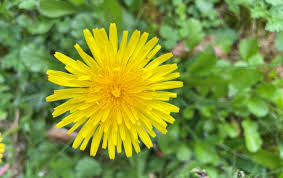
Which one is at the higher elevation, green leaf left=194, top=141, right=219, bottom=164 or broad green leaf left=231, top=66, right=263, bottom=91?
broad green leaf left=231, top=66, right=263, bottom=91

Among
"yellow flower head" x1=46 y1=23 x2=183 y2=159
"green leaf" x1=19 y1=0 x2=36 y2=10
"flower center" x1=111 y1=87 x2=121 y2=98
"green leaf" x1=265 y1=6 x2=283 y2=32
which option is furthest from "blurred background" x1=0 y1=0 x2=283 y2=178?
"flower center" x1=111 y1=87 x2=121 y2=98

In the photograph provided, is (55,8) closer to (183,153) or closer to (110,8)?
(110,8)

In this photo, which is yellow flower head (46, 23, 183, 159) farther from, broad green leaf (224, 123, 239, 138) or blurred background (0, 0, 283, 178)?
broad green leaf (224, 123, 239, 138)

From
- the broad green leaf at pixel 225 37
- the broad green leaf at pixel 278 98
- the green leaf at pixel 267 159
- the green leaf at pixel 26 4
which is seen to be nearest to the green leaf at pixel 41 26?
the green leaf at pixel 26 4

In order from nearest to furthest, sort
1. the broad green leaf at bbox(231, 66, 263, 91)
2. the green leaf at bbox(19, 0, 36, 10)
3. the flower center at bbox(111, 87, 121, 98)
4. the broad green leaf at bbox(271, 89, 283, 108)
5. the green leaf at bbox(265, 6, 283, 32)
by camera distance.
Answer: the flower center at bbox(111, 87, 121, 98)
the green leaf at bbox(265, 6, 283, 32)
the green leaf at bbox(19, 0, 36, 10)
the broad green leaf at bbox(231, 66, 263, 91)
the broad green leaf at bbox(271, 89, 283, 108)

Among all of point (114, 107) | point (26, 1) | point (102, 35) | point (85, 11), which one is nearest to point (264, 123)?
point (114, 107)

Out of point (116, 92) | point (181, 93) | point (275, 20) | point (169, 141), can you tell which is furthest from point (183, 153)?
point (275, 20)

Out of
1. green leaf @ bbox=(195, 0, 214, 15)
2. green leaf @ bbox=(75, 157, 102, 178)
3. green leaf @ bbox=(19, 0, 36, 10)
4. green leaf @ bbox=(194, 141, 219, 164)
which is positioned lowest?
green leaf @ bbox=(75, 157, 102, 178)

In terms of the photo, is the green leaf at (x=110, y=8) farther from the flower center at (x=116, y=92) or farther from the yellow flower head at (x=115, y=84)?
the flower center at (x=116, y=92)
